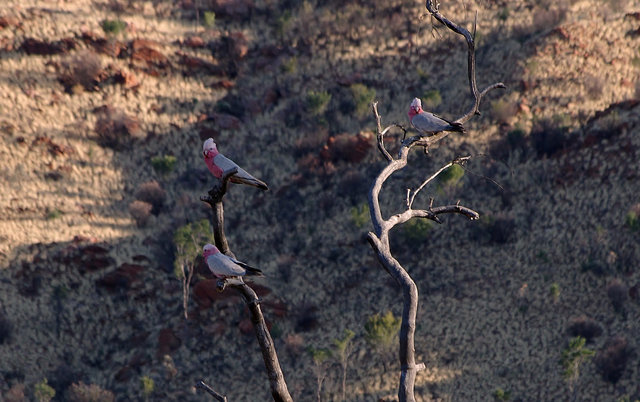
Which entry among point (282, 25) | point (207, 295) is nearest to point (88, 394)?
point (207, 295)

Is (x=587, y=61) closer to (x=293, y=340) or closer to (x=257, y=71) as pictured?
(x=257, y=71)

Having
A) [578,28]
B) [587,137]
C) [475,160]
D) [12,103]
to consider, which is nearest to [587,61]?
[578,28]

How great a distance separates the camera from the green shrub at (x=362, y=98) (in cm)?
3400

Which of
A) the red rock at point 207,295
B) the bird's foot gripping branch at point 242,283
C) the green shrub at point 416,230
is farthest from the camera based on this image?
the green shrub at point 416,230

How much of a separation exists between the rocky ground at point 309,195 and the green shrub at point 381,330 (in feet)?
2.65

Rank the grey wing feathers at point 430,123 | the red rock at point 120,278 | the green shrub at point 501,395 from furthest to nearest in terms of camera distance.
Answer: the red rock at point 120,278 < the green shrub at point 501,395 < the grey wing feathers at point 430,123

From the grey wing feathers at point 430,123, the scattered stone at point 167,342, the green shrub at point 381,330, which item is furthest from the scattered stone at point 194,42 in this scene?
the grey wing feathers at point 430,123

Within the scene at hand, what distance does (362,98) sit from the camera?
34.2 meters

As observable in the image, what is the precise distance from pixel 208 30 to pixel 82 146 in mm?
12096

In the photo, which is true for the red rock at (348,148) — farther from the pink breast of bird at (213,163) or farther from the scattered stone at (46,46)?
the pink breast of bird at (213,163)

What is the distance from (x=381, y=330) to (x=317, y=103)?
14920mm

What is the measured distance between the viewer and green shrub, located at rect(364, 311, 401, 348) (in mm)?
23062

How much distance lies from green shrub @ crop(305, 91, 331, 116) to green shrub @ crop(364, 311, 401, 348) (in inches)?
554

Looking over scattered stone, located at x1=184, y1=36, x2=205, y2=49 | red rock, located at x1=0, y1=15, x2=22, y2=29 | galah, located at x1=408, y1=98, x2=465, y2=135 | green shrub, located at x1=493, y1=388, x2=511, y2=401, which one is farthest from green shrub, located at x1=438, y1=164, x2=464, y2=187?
red rock, located at x1=0, y1=15, x2=22, y2=29
